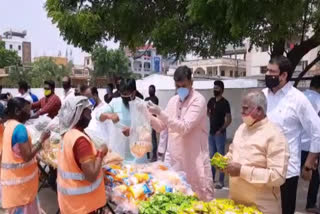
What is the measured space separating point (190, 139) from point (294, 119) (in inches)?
38.1

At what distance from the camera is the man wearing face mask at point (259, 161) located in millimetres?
2525

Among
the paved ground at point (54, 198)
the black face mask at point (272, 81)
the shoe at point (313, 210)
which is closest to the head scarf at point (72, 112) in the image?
the black face mask at point (272, 81)

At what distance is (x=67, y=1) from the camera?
7047 millimetres

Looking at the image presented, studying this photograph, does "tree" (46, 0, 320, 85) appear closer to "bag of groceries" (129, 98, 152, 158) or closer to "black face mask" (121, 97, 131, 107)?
"black face mask" (121, 97, 131, 107)

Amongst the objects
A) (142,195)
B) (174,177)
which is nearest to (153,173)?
(174,177)

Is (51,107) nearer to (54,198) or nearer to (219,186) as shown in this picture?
(54,198)

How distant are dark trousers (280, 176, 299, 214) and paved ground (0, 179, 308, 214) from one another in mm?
1957

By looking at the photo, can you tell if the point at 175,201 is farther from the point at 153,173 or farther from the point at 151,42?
the point at 151,42

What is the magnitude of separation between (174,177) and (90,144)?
3.08 feet

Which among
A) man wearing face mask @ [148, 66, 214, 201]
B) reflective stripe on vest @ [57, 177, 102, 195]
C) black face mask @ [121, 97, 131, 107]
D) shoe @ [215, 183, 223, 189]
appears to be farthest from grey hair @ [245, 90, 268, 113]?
shoe @ [215, 183, 223, 189]

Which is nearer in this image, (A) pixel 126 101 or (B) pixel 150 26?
(A) pixel 126 101

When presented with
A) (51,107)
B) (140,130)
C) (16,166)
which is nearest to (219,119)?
(51,107)

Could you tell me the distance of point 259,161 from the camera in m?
2.59

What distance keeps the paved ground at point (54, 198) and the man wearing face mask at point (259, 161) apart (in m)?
2.88
